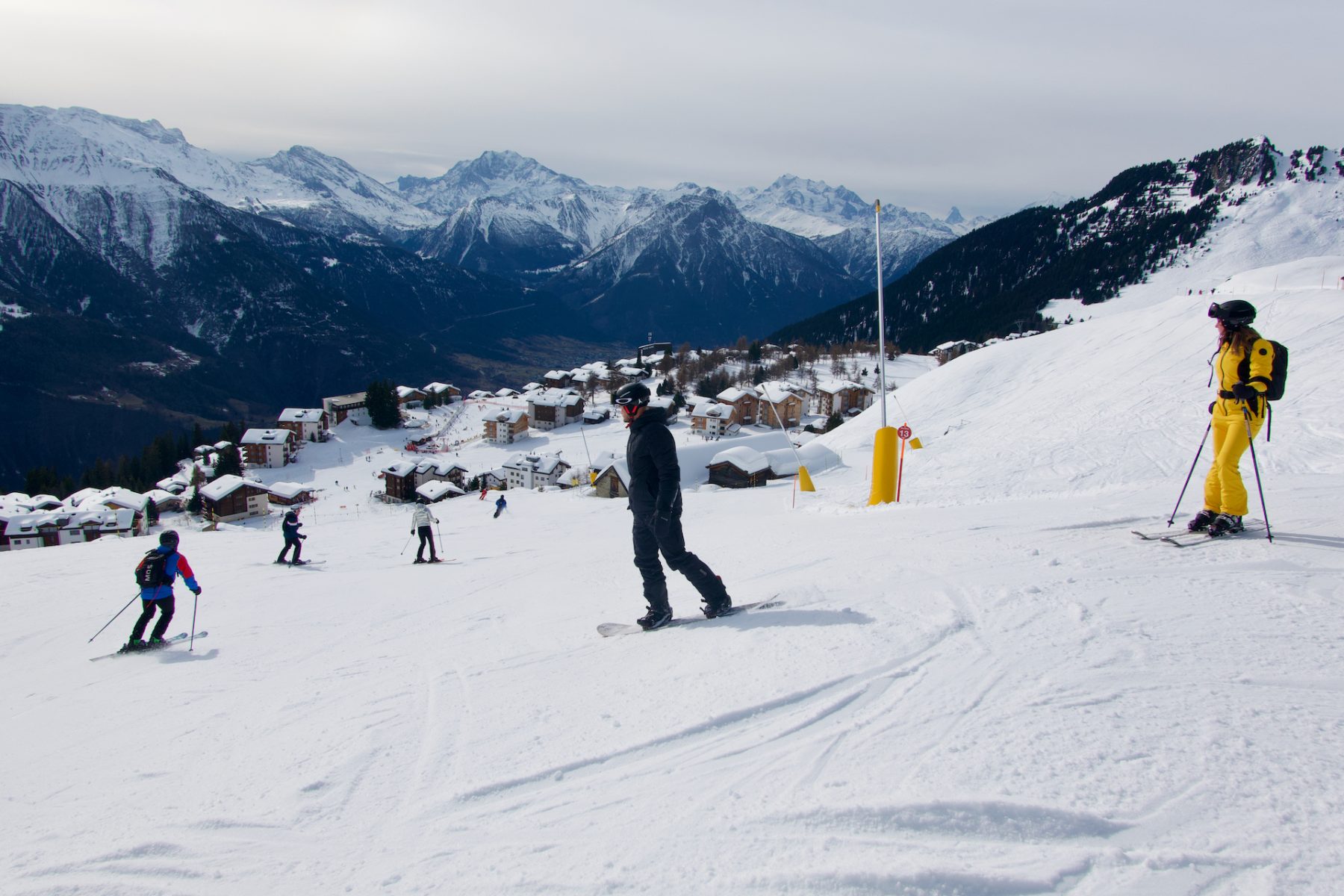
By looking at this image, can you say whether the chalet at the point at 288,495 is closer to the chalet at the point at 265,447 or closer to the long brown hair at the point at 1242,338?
the chalet at the point at 265,447

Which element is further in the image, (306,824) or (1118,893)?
(306,824)

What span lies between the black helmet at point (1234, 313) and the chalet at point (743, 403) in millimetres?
65640

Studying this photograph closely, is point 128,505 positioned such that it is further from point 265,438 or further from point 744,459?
point 744,459

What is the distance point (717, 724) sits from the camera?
3.79 metres

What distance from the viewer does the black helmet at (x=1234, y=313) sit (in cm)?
636

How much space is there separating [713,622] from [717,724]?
191 centimetres

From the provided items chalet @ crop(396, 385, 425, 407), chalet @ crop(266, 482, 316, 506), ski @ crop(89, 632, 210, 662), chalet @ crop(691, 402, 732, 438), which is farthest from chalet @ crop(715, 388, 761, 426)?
ski @ crop(89, 632, 210, 662)

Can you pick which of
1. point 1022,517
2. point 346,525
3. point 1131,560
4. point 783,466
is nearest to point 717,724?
point 1131,560

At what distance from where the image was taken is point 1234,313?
6.42 m

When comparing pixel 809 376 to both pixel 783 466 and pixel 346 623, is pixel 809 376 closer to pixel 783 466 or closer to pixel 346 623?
pixel 783 466

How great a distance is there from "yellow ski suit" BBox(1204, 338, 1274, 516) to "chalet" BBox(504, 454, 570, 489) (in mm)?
54016

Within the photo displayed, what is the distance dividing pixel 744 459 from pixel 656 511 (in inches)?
1258

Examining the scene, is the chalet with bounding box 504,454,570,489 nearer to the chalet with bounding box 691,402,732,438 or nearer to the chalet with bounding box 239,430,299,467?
the chalet with bounding box 691,402,732,438

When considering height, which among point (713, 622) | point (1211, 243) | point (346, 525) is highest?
point (1211, 243)
